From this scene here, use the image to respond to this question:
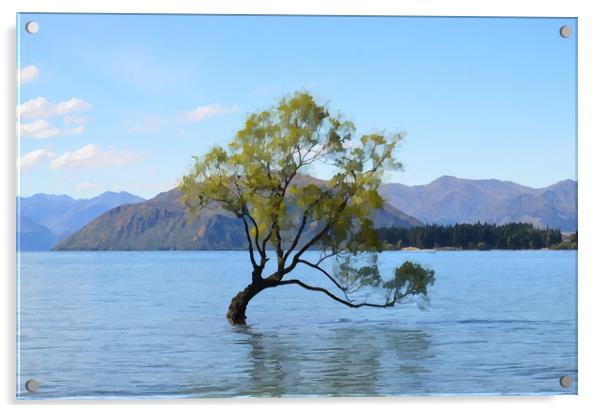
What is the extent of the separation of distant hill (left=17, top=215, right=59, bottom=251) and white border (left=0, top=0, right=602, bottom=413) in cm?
6

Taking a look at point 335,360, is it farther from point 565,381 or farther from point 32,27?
point 32,27

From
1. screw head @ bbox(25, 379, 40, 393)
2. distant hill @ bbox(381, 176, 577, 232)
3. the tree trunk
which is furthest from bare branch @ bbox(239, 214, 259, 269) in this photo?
screw head @ bbox(25, 379, 40, 393)

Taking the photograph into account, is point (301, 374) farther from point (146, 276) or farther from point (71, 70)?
point (71, 70)

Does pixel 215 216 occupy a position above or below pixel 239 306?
above

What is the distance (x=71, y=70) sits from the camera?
7309 millimetres

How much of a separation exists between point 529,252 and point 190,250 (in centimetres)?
265

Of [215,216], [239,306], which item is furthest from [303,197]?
[239,306]

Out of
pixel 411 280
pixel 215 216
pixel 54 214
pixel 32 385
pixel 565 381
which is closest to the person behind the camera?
pixel 54 214

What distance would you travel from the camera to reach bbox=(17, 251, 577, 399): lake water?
7.11 metres

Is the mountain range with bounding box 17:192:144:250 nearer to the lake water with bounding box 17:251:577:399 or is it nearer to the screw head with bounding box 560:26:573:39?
the lake water with bounding box 17:251:577:399
